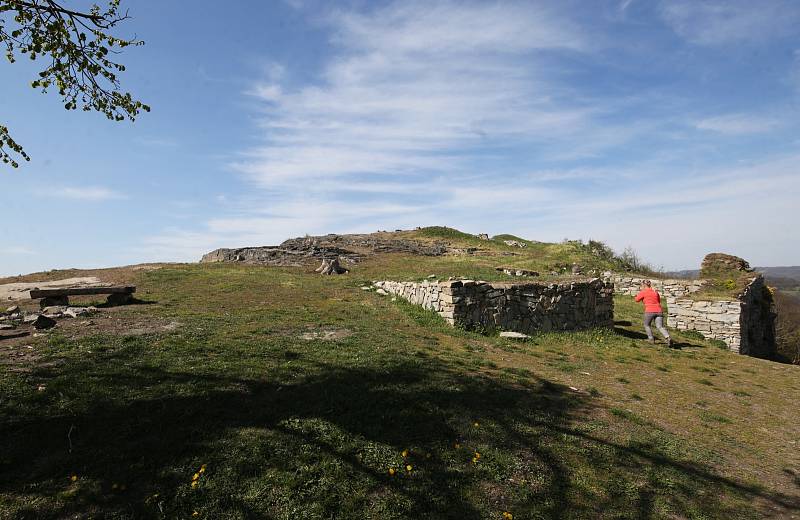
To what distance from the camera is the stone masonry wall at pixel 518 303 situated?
12.5 m

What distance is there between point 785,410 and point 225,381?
33.1 feet

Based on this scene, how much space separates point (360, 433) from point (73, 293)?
12751 mm

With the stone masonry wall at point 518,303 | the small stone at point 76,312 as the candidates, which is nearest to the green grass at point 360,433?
the small stone at point 76,312

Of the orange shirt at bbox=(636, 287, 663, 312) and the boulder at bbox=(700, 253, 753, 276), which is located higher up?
the boulder at bbox=(700, 253, 753, 276)

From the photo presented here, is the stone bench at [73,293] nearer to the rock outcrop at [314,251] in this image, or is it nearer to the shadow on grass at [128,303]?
the shadow on grass at [128,303]

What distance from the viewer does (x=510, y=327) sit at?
42.8 ft

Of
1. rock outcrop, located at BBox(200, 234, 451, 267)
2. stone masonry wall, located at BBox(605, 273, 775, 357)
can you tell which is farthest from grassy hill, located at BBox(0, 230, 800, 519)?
rock outcrop, located at BBox(200, 234, 451, 267)

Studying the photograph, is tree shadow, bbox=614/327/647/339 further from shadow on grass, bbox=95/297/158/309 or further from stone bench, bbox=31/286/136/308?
stone bench, bbox=31/286/136/308

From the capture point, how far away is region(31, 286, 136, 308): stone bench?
12848mm

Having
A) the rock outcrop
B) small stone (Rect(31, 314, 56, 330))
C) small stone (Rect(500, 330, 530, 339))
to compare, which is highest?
the rock outcrop

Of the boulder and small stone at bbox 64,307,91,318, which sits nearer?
small stone at bbox 64,307,91,318

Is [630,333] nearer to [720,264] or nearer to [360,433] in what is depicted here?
[720,264]

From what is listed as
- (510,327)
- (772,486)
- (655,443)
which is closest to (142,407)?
(655,443)

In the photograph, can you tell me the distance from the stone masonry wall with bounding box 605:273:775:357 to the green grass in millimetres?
4344
